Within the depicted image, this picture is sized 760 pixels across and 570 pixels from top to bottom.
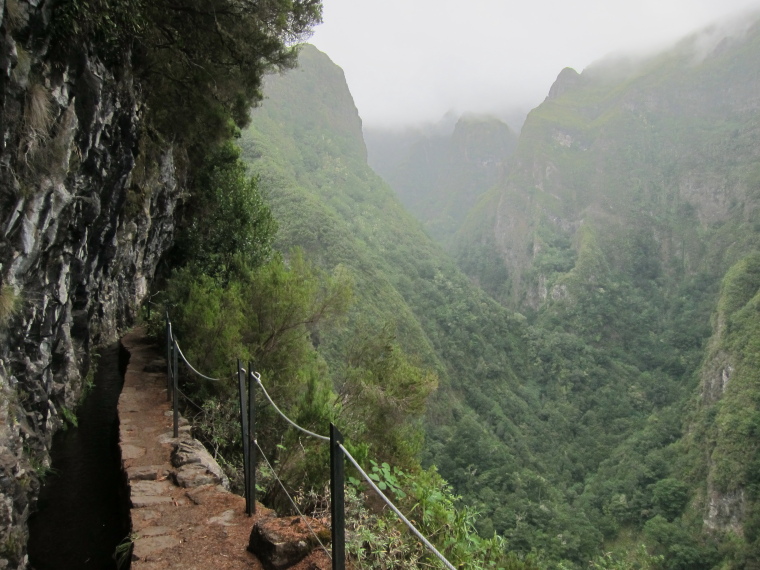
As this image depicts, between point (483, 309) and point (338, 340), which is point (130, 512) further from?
point (483, 309)

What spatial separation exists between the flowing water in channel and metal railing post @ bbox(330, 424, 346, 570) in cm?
280

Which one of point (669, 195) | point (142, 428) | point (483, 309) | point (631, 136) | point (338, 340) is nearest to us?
point (142, 428)

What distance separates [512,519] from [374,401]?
28.3 metres

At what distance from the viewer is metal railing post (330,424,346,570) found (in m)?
2.37

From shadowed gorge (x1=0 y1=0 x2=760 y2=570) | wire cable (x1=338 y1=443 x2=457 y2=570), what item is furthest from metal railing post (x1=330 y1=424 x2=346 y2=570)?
shadowed gorge (x1=0 y1=0 x2=760 y2=570)

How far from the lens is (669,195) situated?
11219 centimetres

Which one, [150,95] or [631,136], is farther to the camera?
[631,136]

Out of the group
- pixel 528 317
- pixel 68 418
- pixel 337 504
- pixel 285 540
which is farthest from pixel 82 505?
pixel 528 317

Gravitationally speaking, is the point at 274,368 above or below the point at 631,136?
below

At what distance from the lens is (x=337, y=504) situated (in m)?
2.39

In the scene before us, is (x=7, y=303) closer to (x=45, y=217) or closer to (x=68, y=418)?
(x=45, y=217)

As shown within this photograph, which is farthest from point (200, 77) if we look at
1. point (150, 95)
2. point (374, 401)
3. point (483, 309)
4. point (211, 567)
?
point (483, 309)

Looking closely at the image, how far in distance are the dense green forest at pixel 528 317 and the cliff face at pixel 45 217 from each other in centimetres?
182

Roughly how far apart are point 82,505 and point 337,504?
4.31 m
